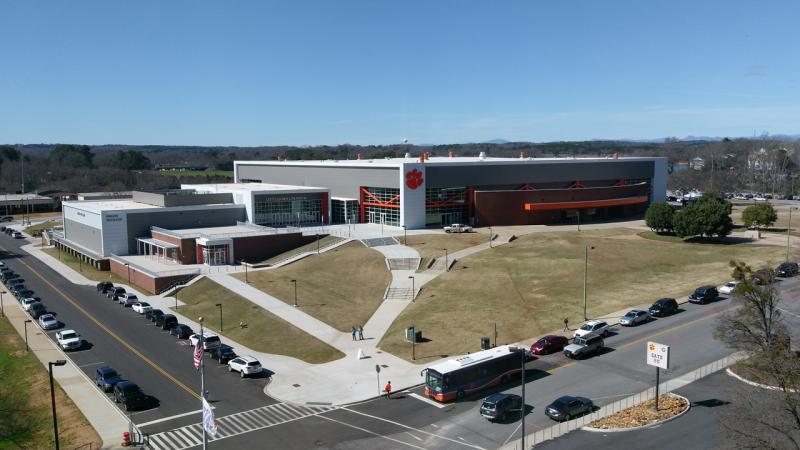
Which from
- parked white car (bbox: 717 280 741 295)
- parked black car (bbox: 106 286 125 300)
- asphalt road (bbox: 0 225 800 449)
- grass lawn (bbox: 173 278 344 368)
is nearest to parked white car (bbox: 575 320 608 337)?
asphalt road (bbox: 0 225 800 449)

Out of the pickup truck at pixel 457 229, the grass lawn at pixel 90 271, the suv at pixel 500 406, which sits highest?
the pickup truck at pixel 457 229

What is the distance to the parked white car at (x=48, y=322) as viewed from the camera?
5527cm

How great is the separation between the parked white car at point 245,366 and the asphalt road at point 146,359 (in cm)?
47

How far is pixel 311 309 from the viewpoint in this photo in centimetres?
5766

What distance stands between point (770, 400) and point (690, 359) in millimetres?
15497

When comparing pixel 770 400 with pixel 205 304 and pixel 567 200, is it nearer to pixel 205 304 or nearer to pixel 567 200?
pixel 205 304

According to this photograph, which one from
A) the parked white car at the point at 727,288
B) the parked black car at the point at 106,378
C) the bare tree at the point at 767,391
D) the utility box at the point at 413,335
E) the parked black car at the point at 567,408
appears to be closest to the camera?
the bare tree at the point at 767,391

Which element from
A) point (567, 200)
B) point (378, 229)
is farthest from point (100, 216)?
point (567, 200)

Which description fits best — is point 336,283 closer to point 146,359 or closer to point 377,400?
A: point 146,359

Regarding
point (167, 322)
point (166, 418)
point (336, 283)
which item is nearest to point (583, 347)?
point (166, 418)

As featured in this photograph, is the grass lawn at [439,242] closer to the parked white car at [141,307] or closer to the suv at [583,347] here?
the suv at [583,347]

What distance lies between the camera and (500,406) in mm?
33750

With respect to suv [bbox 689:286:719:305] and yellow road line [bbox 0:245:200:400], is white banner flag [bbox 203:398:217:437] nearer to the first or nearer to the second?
yellow road line [bbox 0:245:200:400]

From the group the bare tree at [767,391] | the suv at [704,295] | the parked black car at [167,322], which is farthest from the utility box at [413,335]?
the suv at [704,295]
